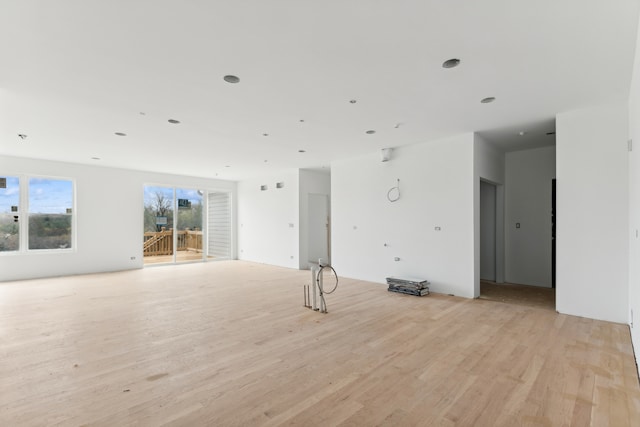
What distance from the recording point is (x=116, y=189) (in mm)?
8117

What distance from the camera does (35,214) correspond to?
23.1 ft

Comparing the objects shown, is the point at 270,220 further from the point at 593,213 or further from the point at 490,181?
the point at 593,213

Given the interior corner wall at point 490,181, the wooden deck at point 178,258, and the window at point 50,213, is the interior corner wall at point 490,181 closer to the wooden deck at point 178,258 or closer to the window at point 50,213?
the wooden deck at point 178,258

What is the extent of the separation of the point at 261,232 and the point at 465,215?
241 inches

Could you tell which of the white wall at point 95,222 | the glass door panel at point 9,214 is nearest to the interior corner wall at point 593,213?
the white wall at point 95,222

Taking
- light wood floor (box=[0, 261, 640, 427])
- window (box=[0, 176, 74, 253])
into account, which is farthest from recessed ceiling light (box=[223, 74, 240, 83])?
window (box=[0, 176, 74, 253])

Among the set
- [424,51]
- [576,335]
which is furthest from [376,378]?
[424,51]

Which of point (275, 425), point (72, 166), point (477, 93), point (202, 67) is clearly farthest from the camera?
point (72, 166)

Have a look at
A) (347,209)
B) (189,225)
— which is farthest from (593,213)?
(189,225)

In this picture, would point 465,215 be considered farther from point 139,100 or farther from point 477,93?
point 139,100

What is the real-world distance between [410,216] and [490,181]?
5.30 feet

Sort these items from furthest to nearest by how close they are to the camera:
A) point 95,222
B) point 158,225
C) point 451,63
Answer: point 158,225, point 95,222, point 451,63

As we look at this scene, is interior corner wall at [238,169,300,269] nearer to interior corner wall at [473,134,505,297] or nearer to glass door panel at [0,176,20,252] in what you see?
interior corner wall at [473,134,505,297]

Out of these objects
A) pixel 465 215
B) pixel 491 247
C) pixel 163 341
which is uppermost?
pixel 465 215
